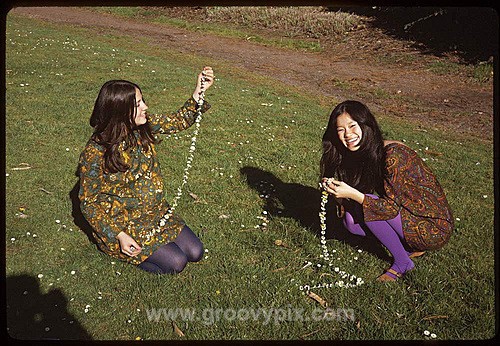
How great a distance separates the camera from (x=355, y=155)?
4996 millimetres

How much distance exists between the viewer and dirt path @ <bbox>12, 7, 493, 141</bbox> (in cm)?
1138

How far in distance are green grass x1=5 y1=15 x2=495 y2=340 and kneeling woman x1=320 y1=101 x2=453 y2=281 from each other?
1.15 ft

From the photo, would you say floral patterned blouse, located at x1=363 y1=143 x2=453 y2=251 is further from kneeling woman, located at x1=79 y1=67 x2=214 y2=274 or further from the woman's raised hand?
kneeling woman, located at x1=79 y1=67 x2=214 y2=274

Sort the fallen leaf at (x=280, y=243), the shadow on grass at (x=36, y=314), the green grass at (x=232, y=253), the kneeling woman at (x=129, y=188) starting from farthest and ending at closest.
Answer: the fallen leaf at (x=280, y=243) → the kneeling woman at (x=129, y=188) → the green grass at (x=232, y=253) → the shadow on grass at (x=36, y=314)

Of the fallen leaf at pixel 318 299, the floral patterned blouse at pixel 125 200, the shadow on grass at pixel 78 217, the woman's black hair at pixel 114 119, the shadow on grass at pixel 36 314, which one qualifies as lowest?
the shadow on grass at pixel 36 314

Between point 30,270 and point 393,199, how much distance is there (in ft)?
11.2

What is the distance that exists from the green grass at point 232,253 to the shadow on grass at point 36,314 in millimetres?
11

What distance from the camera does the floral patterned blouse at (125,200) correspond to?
15.2 ft

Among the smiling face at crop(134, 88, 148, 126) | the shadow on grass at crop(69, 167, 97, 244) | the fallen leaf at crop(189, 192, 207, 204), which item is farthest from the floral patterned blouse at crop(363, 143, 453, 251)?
the shadow on grass at crop(69, 167, 97, 244)

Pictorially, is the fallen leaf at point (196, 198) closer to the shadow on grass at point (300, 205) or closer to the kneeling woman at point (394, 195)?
the shadow on grass at point (300, 205)

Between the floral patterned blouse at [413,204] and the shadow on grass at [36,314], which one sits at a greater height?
the floral patterned blouse at [413,204]

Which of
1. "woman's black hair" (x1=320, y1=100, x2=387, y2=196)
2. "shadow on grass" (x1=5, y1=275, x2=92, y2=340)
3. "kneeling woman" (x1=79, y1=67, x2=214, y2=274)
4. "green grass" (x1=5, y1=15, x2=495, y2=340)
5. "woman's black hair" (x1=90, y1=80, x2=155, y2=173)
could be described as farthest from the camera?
"woman's black hair" (x1=320, y1=100, x2=387, y2=196)

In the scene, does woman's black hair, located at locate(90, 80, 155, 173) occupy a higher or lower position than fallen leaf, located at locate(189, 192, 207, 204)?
higher

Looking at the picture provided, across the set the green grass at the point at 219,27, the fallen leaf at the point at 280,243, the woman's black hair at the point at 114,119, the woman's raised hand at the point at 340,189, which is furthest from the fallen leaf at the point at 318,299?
the green grass at the point at 219,27
